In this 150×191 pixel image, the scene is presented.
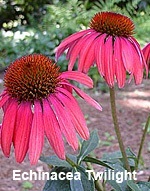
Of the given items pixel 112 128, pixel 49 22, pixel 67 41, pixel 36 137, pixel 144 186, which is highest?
pixel 67 41

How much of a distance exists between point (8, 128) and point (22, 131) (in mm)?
27

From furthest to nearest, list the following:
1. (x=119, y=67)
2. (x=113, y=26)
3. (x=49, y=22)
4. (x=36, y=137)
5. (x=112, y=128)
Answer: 1. (x=49, y=22)
2. (x=112, y=128)
3. (x=113, y=26)
4. (x=119, y=67)
5. (x=36, y=137)

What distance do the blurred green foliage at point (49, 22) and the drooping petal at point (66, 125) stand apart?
2.77 m

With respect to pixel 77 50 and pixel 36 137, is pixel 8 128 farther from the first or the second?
pixel 77 50

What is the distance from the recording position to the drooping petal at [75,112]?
24.9 inches

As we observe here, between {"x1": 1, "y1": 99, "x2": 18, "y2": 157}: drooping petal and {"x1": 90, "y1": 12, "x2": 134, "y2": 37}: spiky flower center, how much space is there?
0.27 meters

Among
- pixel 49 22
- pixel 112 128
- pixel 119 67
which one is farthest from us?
pixel 49 22

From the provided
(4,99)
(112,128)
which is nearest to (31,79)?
(4,99)

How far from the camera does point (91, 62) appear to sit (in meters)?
0.76

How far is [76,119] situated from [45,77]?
11 cm

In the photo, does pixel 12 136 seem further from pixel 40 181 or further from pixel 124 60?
pixel 40 181

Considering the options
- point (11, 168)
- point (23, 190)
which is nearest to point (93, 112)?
point (11, 168)

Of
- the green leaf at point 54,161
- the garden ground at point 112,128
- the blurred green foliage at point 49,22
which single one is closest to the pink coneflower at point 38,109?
the green leaf at point 54,161

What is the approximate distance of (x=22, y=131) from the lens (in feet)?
2.08
